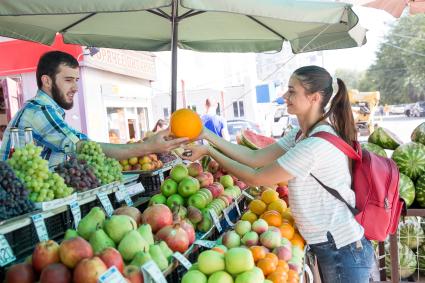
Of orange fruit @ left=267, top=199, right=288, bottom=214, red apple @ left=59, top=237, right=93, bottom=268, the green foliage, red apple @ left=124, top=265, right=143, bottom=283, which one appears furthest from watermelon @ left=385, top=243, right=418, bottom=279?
the green foliage

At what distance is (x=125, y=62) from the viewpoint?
47.0 feet

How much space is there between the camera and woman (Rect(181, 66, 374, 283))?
2.35m

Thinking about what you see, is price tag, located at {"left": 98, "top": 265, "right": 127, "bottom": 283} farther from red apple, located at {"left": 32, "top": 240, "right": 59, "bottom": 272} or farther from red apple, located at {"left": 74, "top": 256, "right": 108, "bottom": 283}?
red apple, located at {"left": 32, "top": 240, "right": 59, "bottom": 272}

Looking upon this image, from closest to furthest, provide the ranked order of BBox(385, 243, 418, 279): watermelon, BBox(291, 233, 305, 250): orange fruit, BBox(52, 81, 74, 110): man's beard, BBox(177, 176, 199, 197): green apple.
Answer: BBox(291, 233, 305, 250): orange fruit
BBox(177, 176, 199, 197): green apple
BBox(52, 81, 74, 110): man's beard
BBox(385, 243, 418, 279): watermelon

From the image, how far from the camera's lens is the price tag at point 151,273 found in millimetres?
1562

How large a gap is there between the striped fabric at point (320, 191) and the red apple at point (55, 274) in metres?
1.31

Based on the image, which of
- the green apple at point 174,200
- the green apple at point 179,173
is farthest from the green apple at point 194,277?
the green apple at point 179,173

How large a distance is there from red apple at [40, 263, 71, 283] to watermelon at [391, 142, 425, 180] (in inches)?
132

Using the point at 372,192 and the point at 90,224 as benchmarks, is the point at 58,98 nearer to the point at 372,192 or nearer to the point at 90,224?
the point at 90,224

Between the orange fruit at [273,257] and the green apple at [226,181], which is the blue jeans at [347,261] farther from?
the green apple at [226,181]

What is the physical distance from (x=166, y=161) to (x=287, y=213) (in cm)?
134

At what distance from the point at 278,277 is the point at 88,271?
3.24 feet

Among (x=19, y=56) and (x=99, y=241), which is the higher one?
(x=19, y=56)

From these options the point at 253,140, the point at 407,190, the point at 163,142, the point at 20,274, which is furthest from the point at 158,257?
the point at 253,140
